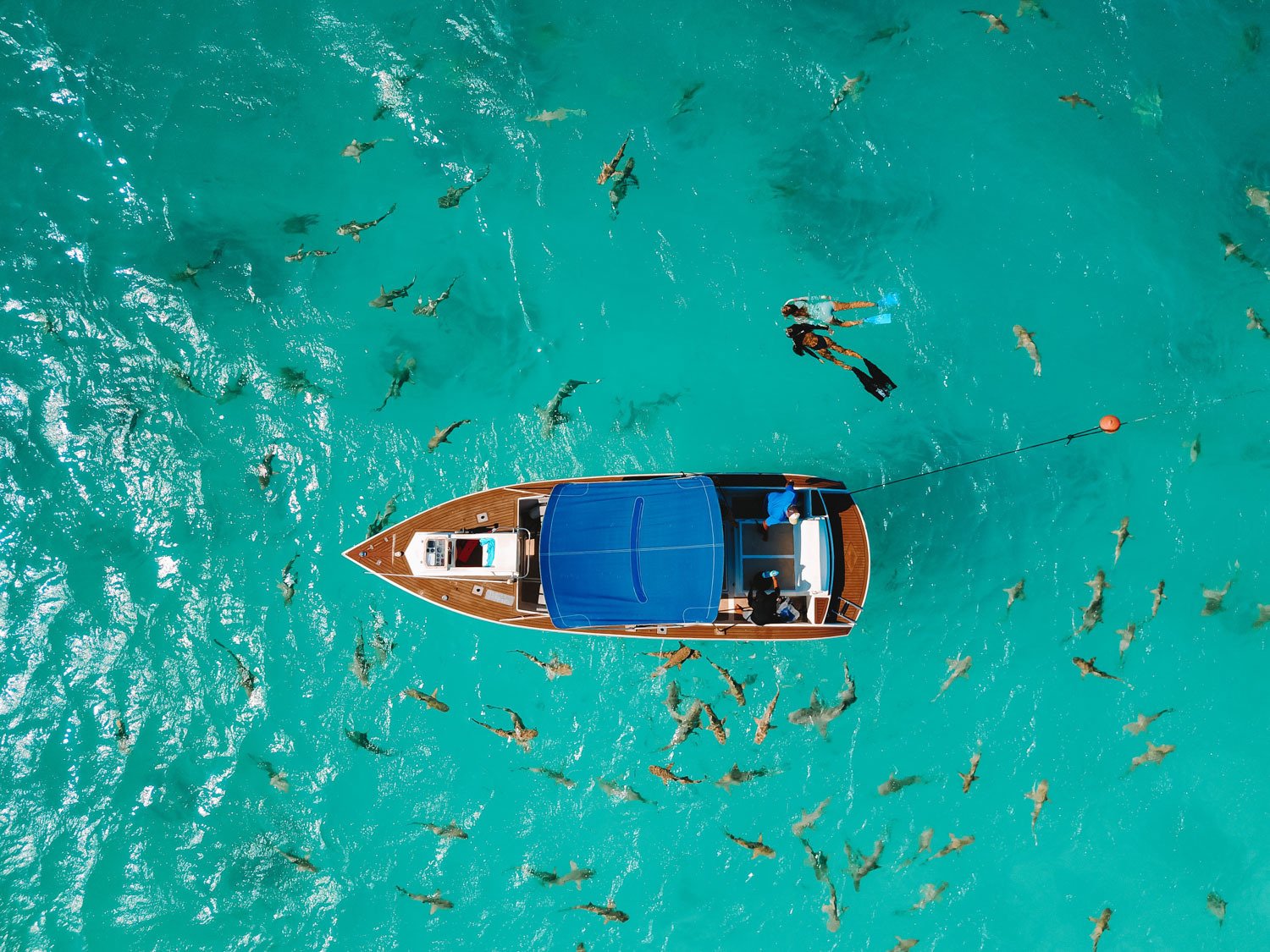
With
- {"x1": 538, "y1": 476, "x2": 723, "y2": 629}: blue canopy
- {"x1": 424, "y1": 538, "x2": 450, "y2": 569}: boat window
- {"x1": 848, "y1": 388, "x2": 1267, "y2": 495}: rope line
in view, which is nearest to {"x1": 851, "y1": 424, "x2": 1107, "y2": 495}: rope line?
{"x1": 848, "y1": 388, "x2": 1267, "y2": 495}: rope line

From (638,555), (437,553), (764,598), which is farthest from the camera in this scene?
(437,553)

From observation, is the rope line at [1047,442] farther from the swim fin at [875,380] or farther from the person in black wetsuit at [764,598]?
the person in black wetsuit at [764,598]

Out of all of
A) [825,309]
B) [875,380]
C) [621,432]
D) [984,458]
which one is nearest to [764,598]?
[621,432]

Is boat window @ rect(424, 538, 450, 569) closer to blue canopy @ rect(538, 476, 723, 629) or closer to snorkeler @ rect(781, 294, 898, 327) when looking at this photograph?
blue canopy @ rect(538, 476, 723, 629)

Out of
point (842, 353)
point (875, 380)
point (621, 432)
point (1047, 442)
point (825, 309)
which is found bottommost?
point (621, 432)

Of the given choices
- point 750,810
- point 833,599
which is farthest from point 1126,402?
point 750,810

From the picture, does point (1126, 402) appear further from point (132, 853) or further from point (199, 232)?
point (132, 853)

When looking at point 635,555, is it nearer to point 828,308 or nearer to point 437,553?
point 437,553
